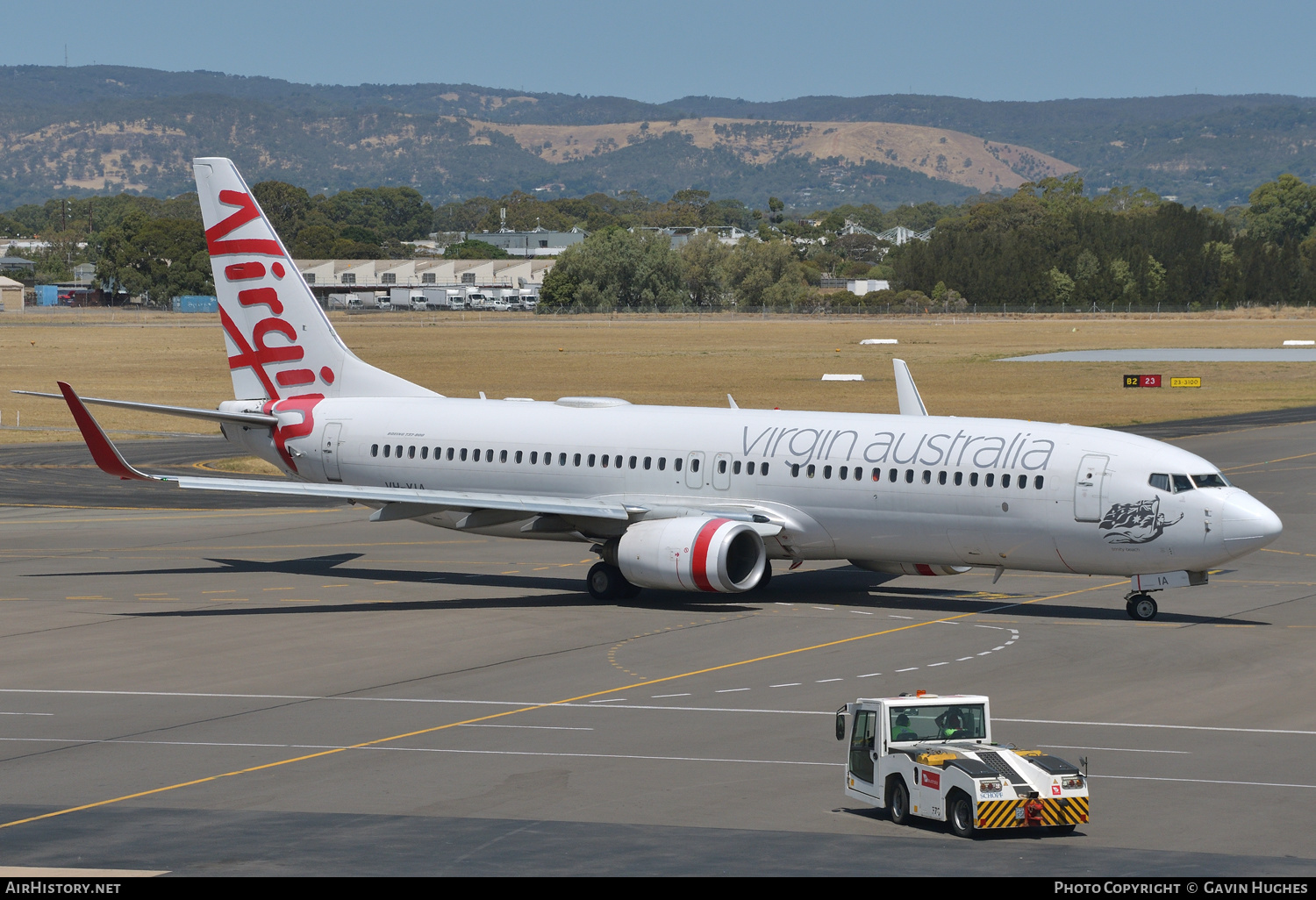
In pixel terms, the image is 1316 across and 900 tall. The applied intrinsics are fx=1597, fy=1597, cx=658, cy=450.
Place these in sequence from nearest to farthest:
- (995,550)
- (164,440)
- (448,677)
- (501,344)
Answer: (448,677) < (995,550) < (164,440) < (501,344)

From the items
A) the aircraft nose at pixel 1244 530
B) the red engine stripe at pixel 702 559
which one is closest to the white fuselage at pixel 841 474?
the aircraft nose at pixel 1244 530

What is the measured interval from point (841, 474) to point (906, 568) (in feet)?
11.1

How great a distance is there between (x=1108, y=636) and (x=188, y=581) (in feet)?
81.8

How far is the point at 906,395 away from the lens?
4709 cm

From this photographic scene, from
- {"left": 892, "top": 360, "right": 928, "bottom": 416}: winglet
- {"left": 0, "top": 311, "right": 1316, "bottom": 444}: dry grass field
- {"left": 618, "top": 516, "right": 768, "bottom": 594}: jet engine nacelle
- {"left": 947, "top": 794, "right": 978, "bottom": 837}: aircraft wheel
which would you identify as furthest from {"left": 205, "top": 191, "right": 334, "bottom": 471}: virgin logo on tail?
{"left": 0, "top": 311, "right": 1316, "bottom": 444}: dry grass field

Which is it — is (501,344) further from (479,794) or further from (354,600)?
(479,794)

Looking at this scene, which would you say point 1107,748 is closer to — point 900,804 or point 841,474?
point 900,804

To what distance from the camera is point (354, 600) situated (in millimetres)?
42156

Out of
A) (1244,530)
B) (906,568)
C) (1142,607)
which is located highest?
(1244,530)

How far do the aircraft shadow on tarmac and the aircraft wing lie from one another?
2469mm

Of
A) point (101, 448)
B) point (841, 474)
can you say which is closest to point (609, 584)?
point (841, 474)

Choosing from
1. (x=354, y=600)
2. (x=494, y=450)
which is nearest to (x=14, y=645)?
(x=354, y=600)

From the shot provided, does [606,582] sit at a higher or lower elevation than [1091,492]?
lower

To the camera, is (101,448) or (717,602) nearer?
(101,448)
